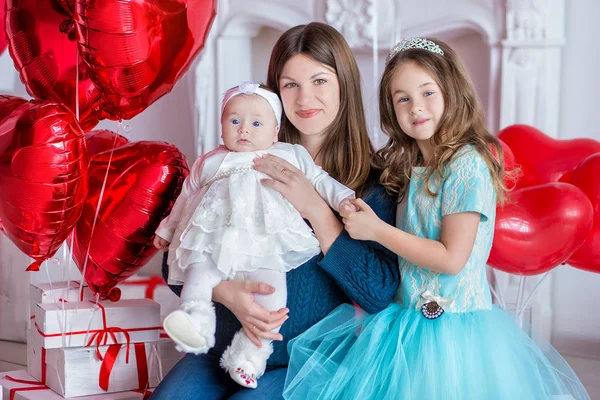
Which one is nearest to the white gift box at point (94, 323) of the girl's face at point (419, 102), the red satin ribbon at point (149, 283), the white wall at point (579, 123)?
the girl's face at point (419, 102)

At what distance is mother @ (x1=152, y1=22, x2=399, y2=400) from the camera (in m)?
1.60

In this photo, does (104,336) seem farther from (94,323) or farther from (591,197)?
(591,197)

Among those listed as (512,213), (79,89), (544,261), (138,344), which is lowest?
(138,344)

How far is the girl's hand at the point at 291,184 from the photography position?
164cm

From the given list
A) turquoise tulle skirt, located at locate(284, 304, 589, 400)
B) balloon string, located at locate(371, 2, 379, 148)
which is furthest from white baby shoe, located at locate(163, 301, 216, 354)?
balloon string, located at locate(371, 2, 379, 148)

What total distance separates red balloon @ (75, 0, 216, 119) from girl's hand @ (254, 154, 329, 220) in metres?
0.33

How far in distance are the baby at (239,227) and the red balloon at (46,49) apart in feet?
1.58

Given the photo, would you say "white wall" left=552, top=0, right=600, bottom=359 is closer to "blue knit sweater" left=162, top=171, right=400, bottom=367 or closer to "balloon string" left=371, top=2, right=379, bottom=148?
"balloon string" left=371, top=2, right=379, bottom=148

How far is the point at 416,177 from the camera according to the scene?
1.71m

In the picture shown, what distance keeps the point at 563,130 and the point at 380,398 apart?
2079 mm

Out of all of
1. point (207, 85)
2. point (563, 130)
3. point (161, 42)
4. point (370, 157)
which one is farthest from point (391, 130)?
point (207, 85)

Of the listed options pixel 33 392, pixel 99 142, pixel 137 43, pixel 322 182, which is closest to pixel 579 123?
pixel 322 182

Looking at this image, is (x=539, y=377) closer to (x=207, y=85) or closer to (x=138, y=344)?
(x=138, y=344)

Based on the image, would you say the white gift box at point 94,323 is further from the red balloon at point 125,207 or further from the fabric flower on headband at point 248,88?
the fabric flower on headband at point 248,88
